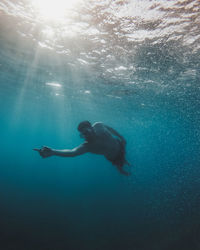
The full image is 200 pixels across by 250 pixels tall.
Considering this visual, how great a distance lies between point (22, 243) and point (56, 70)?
12.3 metres

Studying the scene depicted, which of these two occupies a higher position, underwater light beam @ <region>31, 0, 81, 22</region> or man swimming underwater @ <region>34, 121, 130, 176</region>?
underwater light beam @ <region>31, 0, 81, 22</region>

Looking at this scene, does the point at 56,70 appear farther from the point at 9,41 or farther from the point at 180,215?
the point at 180,215

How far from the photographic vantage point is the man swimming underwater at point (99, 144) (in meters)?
5.38

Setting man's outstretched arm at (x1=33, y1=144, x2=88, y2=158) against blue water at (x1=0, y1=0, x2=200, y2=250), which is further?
blue water at (x1=0, y1=0, x2=200, y2=250)

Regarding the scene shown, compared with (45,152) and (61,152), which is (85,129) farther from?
(45,152)

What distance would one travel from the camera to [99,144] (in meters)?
6.10

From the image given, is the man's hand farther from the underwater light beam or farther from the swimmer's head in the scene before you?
the underwater light beam

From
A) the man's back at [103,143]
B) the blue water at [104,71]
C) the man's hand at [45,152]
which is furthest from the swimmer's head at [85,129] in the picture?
the blue water at [104,71]

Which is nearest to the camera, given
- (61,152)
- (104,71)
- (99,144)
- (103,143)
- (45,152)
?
(45,152)

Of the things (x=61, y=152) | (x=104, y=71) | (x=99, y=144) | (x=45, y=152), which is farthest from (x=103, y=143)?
(x=104, y=71)

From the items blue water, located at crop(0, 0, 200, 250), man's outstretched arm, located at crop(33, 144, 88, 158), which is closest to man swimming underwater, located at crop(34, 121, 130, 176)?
man's outstretched arm, located at crop(33, 144, 88, 158)

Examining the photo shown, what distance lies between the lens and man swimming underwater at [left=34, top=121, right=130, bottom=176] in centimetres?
538

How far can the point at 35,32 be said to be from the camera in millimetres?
8453

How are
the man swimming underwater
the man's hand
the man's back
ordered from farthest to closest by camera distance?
the man's back → the man swimming underwater → the man's hand
